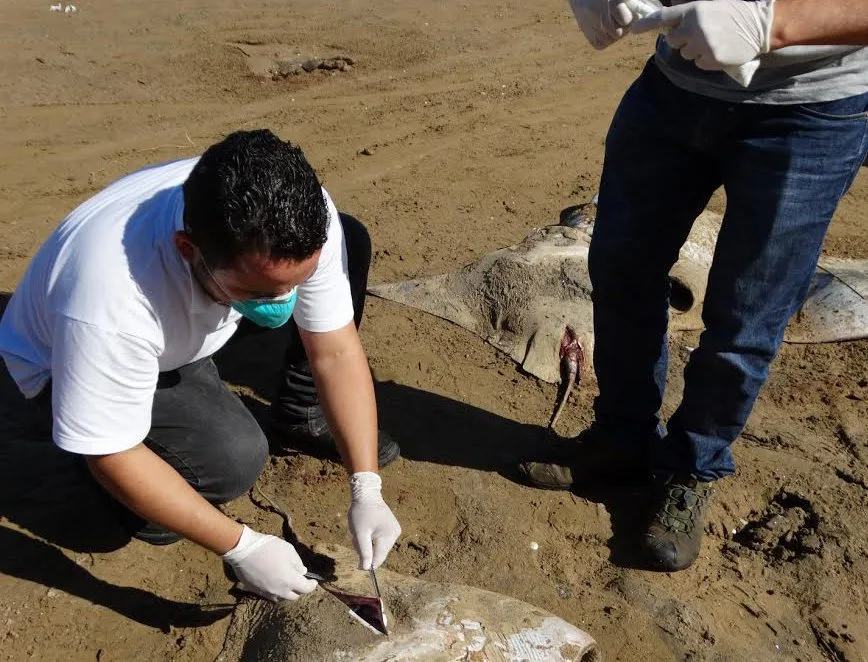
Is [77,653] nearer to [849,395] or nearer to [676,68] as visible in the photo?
[676,68]

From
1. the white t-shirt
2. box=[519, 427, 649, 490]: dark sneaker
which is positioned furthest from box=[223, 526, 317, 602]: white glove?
box=[519, 427, 649, 490]: dark sneaker

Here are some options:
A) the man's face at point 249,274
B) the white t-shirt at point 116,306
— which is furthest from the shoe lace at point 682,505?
the man's face at point 249,274

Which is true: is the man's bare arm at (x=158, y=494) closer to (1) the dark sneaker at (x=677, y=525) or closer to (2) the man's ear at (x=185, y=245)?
(2) the man's ear at (x=185, y=245)

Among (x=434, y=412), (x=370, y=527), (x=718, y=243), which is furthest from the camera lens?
(x=434, y=412)

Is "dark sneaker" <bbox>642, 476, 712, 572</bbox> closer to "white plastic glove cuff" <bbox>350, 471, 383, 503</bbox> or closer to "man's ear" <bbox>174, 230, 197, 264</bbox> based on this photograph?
"white plastic glove cuff" <bbox>350, 471, 383, 503</bbox>

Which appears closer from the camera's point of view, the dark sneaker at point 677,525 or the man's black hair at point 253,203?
the man's black hair at point 253,203

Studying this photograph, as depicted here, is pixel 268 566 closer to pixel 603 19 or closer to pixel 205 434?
pixel 205 434

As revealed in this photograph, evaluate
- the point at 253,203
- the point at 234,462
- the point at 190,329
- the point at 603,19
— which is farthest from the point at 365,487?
the point at 603,19

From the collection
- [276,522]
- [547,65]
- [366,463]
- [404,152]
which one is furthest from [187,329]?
[547,65]

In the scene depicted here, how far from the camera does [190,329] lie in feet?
6.57

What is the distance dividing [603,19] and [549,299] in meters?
1.38

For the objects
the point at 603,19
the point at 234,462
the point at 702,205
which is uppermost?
the point at 603,19

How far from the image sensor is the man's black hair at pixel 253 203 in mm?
1572

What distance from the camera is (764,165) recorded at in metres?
2.03
